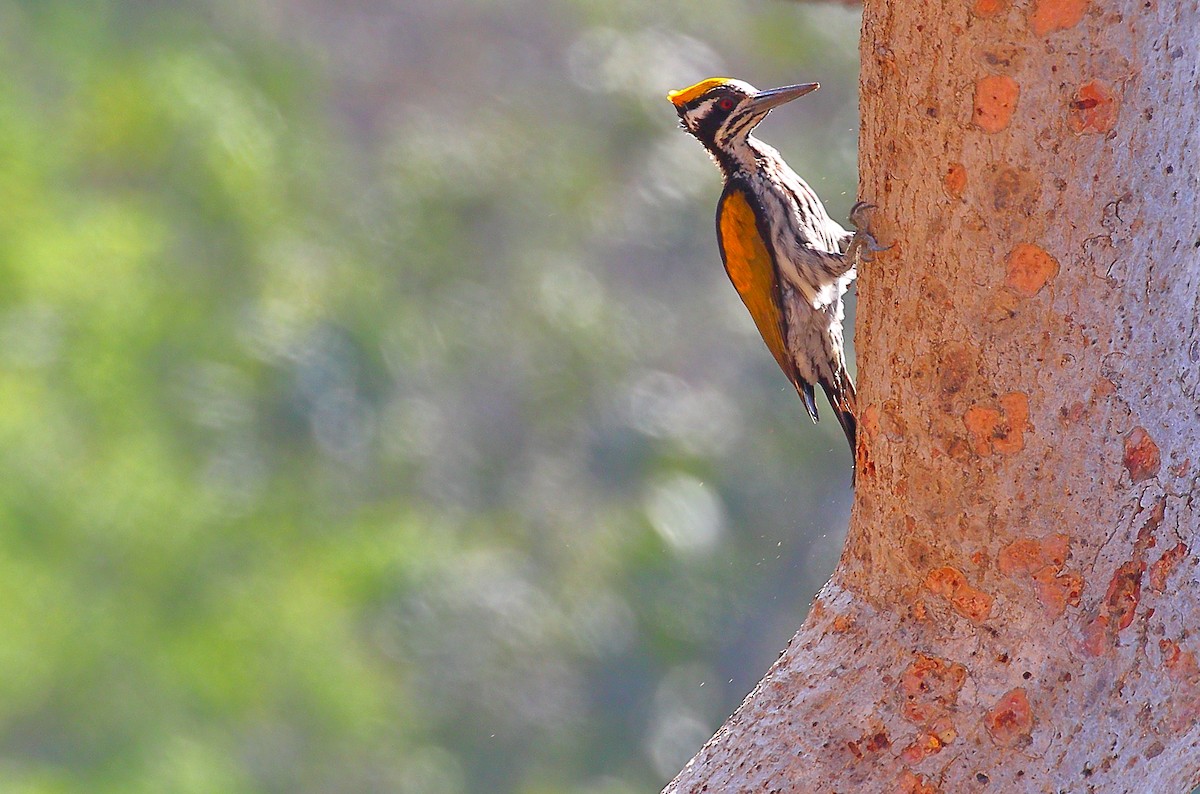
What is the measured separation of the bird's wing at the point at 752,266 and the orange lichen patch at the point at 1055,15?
Answer: 1326mm

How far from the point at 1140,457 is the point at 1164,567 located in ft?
0.62

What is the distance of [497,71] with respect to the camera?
9883 millimetres

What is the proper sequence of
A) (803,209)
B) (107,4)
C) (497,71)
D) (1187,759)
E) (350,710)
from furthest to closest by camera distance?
(497,71), (107,4), (350,710), (803,209), (1187,759)

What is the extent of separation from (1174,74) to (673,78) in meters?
6.50

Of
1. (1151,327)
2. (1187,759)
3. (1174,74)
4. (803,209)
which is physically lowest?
(1187,759)

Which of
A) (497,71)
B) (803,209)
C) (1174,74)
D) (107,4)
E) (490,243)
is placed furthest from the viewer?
(497,71)

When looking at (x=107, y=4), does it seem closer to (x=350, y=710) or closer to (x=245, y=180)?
(x=245, y=180)

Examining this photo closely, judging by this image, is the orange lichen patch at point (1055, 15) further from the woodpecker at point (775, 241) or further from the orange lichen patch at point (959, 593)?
the woodpecker at point (775, 241)

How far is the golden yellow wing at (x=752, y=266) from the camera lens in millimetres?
3539

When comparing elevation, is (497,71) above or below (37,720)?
above

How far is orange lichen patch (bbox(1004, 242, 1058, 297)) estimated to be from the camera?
2.27 m

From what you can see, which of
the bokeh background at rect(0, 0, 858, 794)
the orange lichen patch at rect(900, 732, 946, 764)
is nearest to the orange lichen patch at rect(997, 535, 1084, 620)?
the orange lichen patch at rect(900, 732, 946, 764)

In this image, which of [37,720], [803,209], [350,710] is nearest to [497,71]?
[350,710]

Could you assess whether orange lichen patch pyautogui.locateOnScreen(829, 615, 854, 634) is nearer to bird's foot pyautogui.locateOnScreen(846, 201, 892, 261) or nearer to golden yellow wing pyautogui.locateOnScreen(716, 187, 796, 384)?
bird's foot pyautogui.locateOnScreen(846, 201, 892, 261)
